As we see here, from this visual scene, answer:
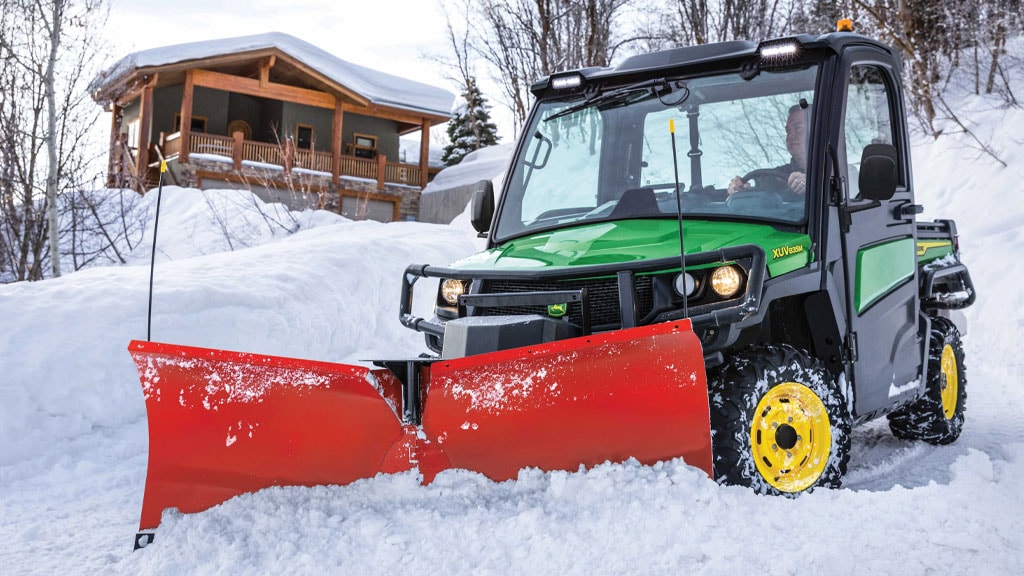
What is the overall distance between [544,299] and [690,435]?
90 centimetres

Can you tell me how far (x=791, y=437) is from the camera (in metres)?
3.79

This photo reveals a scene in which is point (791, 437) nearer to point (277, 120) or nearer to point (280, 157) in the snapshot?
point (280, 157)

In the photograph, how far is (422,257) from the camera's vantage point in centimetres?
1065

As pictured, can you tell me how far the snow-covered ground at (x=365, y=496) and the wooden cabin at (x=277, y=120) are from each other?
16541mm

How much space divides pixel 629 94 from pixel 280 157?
22101mm

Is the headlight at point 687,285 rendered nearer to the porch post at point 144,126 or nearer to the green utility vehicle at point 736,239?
the green utility vehicle at point 736,239

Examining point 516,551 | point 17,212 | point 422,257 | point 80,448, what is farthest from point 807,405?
point 17,212

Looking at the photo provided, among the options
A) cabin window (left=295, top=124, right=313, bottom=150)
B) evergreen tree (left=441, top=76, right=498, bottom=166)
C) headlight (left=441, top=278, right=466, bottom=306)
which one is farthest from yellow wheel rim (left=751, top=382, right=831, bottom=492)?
evergreen tree (left=441, top=76, right=498, bottom=166)

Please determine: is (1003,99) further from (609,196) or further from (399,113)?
(399,113)

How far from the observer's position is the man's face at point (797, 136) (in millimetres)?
4176

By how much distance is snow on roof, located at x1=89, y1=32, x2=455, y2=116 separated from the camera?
24061mm

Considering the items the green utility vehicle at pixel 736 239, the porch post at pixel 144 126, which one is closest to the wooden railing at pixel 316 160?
the porch post at pixel 144 126

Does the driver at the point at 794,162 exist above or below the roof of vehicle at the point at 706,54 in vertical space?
below

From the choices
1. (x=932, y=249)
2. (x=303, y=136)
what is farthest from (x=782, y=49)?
(x=303, y=136)
